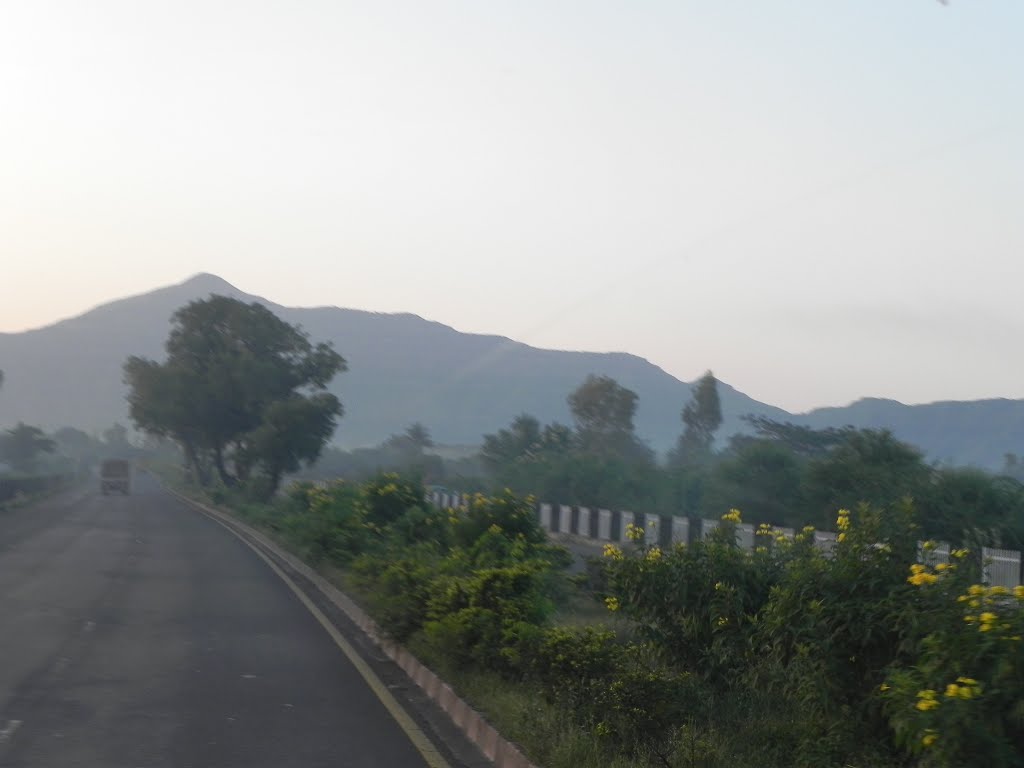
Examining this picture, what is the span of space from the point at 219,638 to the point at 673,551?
6.68 m

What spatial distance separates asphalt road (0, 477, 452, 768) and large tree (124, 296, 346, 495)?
4566cm

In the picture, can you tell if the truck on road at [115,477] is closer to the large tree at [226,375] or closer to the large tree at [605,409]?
the large tree at [226,375]

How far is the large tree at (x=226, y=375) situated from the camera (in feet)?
232

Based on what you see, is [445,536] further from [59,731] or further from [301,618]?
A: [59,731]

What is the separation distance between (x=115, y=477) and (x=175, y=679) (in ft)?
238

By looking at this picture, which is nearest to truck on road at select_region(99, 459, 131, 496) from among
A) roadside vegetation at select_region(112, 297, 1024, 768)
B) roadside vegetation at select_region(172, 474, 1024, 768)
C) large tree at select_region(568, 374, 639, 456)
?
large tree at select_region(568, 374, 639, 456)

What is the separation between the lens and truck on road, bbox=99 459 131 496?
80.4 m

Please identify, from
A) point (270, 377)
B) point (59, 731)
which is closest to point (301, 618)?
point (59, 731)

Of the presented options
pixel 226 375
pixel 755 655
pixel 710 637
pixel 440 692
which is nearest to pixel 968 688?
pixel 755 655

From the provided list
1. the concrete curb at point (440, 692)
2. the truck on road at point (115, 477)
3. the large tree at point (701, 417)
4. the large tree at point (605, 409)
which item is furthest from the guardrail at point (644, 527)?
the large tree at point (701, 417)

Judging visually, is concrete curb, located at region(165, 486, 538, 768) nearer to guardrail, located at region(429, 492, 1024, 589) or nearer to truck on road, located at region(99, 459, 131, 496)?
guardrail, located at region(429, 492, 1024, 589)

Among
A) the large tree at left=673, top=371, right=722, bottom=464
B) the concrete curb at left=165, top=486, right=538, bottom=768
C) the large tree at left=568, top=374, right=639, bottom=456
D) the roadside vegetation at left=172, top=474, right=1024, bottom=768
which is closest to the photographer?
the roadside vegetation at left=172, top=474, right=1024, bottom=768

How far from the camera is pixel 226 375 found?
236ft

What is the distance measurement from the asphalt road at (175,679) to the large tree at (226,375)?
4566cm
